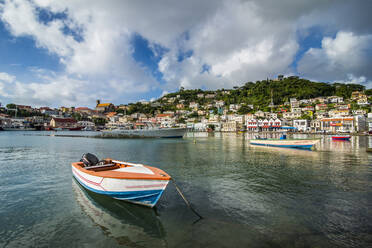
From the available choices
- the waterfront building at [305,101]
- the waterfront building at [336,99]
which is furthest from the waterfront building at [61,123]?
the waterfront building at [336,99]

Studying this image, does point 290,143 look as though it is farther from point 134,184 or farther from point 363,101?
point 363,101

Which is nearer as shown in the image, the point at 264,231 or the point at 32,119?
the point at 264,231

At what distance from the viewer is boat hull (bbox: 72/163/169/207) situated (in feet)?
22.3

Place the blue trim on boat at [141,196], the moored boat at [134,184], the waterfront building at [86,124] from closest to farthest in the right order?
the moored boat at [134,184] → the blue trim on boat at [141,196] → the waterfront building at [86,124]

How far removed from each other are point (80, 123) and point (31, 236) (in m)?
169

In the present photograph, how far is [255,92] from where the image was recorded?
604 ft

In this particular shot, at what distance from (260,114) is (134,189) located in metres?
123

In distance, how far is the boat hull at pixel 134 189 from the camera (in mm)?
6805

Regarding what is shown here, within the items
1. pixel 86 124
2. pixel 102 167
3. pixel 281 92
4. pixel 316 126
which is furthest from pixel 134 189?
pixel 281 92

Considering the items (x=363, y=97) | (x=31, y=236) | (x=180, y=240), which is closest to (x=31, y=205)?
(x=31, y=236)

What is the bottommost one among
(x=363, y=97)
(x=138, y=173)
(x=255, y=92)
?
(x=138, y=173)

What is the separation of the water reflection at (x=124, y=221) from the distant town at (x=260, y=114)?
89958 millimetres

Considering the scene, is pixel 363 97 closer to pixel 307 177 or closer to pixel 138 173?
pixel 307 177

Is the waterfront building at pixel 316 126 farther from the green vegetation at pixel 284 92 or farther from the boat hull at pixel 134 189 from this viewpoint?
the boat hull at pixel 134 189
